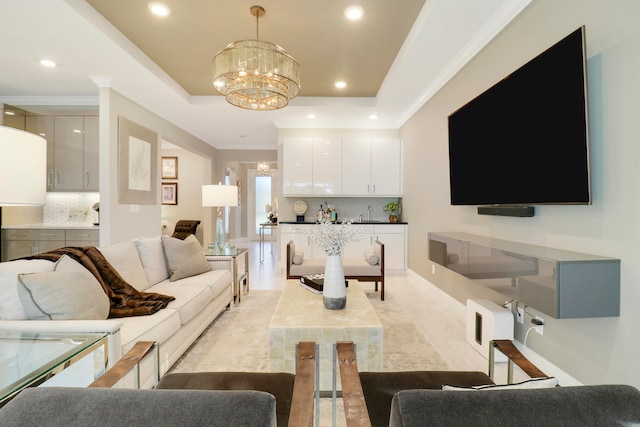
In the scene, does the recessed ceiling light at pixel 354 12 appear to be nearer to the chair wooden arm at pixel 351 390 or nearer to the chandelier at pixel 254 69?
the chandelier at pixel 254 69

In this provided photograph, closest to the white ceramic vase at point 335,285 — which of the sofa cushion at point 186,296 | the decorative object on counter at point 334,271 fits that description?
the decorative object on counter at point 334,271

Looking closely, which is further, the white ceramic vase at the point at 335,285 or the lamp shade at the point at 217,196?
the lamp shade at the point at 217,196

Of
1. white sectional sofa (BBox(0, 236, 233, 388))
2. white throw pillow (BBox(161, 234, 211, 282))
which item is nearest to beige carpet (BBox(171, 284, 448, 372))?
white sectional sofa (BBox(0, 236, 233, 388))

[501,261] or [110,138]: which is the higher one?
[110,138]

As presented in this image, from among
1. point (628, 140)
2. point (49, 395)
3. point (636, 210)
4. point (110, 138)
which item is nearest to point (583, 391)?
point (49, 395)

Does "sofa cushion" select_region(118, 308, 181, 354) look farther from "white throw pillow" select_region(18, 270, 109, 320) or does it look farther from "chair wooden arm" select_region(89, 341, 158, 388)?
"chair wooden arm" select_region(89, 341, 158, 388)

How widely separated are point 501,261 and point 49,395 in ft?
7.34

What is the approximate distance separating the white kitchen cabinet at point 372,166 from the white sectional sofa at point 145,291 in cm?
291

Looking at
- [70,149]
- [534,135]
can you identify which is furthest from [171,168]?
[534,135]

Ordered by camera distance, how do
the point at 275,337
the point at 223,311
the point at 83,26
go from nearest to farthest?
the point at 275,337 → the point at 83,26 → the point at 223,311

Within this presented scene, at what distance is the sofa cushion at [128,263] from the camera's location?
241 centimetres

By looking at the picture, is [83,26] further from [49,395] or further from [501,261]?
[501,261]

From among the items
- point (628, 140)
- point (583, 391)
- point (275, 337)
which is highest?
point (628, 140)

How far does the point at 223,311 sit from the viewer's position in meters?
3.30
